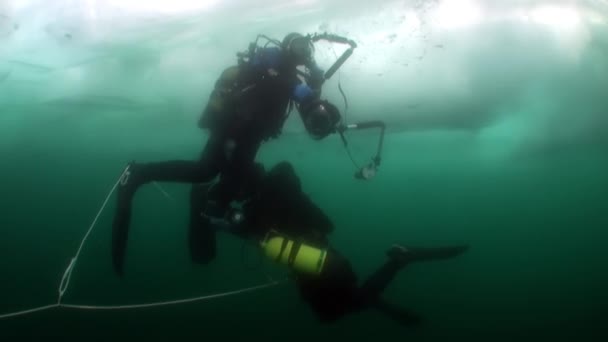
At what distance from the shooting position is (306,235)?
17.2 feet

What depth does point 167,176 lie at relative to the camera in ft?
16.4

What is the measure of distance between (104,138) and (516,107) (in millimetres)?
26990

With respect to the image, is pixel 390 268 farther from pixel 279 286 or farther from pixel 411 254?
pixel 279 286

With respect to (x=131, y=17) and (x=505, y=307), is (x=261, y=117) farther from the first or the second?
(x=505, y=307)

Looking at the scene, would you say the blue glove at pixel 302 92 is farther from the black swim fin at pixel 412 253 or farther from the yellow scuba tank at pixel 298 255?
the black swim fin at pixel 412 253

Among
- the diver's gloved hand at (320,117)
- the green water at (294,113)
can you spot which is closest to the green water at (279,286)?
the green water at (294,113)

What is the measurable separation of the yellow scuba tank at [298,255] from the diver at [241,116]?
99 cm

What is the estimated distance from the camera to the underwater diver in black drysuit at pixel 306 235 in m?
4.98

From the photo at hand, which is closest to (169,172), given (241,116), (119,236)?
(119,236)

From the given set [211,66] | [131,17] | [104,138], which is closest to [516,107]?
[211,66]

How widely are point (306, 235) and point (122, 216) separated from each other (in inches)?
83.9

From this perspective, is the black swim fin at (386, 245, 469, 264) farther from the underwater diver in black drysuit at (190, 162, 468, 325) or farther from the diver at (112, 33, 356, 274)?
the diver at (112, 33, 356, 274)

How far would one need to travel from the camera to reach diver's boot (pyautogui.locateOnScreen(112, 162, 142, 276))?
15.5 feet

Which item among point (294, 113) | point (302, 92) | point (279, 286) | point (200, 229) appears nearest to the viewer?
point (302, 92)
